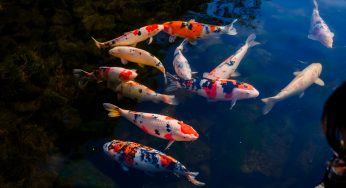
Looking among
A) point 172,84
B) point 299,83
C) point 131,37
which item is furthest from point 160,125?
point 299,83

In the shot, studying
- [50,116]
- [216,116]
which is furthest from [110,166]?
[216,116]

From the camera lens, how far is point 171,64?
20.8 feet

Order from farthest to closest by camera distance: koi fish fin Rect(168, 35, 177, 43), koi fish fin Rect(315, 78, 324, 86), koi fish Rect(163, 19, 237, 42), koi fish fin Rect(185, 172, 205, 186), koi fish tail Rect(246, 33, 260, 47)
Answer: koi fish tail Rect(246, 33, 260, 47), koi fish fin Rect(168, 35, 177, 43), koi fish Rect(163, 19, 237, 42), koi fish fin Rect(315, 78, 324, 86), koi fish fin Rect(185, 172, 205, 186)

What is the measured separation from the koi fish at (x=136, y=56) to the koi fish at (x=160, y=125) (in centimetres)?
Result: 103

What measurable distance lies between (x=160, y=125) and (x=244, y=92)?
1.64 metres

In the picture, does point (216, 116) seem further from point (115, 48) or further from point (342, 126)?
point (342, 126)

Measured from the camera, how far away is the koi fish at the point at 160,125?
4820mm

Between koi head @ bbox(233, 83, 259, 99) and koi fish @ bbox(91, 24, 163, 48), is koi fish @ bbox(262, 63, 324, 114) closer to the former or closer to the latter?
koi head @ bbox(233, 83, 259, 99)

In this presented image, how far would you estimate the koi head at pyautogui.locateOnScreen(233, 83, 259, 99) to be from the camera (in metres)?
5.51

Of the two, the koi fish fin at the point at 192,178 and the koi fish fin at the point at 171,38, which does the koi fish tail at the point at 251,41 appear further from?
the koi fish fin at the point at 192,178

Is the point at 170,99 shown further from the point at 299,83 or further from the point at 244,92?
the point at 299,83

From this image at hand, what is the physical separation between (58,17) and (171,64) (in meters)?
2.60

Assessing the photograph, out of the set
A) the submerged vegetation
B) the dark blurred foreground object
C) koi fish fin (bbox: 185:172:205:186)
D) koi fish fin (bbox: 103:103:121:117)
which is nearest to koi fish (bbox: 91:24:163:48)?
the submerged vegetation

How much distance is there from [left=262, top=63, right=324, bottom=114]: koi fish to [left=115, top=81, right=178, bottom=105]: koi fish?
168cm
